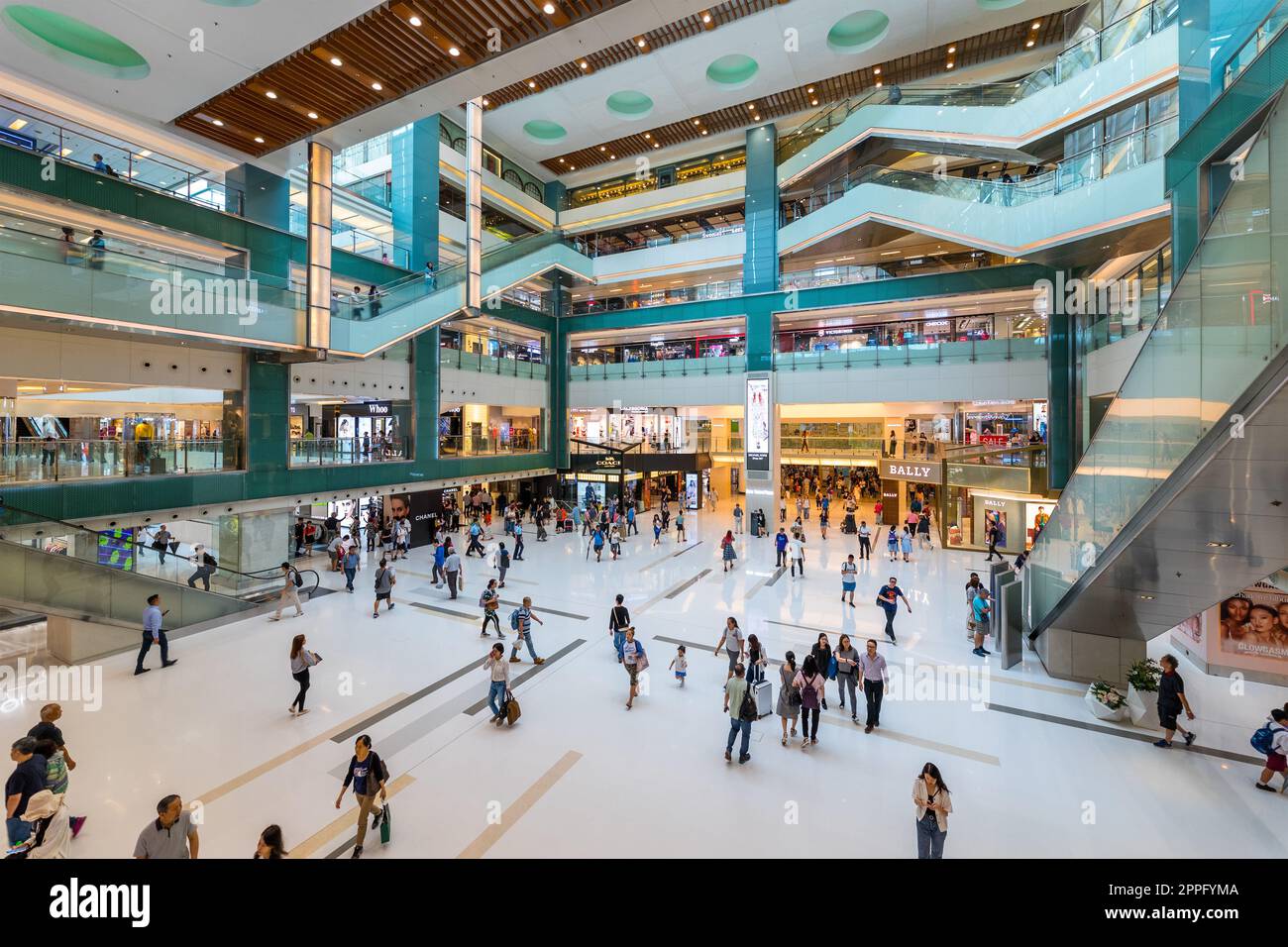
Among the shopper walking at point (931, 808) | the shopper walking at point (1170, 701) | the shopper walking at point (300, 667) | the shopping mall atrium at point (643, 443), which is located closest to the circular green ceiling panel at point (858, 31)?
the shopping mall atrium at point (643, 443)

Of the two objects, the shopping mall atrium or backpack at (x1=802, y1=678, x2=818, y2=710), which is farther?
Answer: backpack at (x1=802, y1=678, x2=818, y2=710)

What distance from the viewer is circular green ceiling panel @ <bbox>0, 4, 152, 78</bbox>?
10.1 metres

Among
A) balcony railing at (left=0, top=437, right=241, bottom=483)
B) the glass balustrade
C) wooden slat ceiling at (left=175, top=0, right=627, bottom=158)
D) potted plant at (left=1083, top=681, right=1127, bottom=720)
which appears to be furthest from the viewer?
the glass balustrade

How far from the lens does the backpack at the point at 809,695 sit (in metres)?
6.48

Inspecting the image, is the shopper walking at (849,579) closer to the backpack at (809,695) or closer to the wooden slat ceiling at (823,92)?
the backpack at (809,695)

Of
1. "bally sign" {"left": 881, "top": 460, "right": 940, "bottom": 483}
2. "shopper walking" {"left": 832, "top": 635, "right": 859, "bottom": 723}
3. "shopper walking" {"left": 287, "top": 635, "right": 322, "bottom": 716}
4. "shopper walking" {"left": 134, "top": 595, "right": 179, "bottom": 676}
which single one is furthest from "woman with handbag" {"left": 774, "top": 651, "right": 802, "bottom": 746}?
"bally sign" {"left": 881, "top": 460, "right": 940, "bottom": 483}

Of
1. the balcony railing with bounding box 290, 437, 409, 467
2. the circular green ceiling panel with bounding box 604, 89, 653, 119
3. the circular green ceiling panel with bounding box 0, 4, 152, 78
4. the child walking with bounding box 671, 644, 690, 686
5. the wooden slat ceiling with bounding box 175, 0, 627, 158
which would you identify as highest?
the circular green ceiling panel with bounding box 604, 89, 653, 119

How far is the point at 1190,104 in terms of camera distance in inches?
393

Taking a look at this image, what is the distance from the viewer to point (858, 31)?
18.4 m

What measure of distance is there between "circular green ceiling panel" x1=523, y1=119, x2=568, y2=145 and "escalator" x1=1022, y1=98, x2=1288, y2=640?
79.0 feet

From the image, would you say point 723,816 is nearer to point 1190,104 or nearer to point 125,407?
point 1190,104

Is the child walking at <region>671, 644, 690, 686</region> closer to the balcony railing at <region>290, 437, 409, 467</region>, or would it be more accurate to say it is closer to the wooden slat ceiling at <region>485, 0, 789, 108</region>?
the balcony railing at <region>290, 437, 409, 467</region>

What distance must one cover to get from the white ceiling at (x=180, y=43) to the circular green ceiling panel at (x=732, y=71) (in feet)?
53.7
